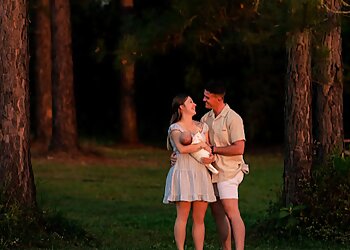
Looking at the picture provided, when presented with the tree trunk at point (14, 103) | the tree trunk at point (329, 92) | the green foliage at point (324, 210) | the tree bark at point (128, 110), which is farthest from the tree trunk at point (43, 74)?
the green foliage at point (324, 210)

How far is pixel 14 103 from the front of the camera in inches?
420

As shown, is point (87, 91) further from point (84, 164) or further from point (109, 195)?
point (109, 195)

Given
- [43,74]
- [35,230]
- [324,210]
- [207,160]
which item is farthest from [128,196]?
[43,74]

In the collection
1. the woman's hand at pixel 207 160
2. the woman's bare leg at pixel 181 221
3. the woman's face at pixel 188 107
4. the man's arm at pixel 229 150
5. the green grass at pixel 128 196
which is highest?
the woman's face at pixel 188 107

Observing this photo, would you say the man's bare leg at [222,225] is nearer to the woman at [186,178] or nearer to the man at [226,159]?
Result: the man at [226,159]

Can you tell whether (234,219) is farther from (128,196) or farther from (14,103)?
(128,196)

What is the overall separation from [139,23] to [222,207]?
10.9 metres

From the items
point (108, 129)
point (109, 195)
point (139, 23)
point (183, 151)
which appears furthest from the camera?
point (108, 129)

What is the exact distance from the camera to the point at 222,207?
928 cm

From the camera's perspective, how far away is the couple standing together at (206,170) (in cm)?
897

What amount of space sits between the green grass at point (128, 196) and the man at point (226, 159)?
1.82 m

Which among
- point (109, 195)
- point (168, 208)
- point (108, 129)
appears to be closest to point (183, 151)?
point (168, 208)

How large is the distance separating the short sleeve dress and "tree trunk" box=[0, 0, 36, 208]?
2.27 meters

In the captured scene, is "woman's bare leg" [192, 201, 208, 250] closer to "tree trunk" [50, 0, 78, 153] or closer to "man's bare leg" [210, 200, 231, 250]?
"man's bare leg" [210, 200, 231, 250]
